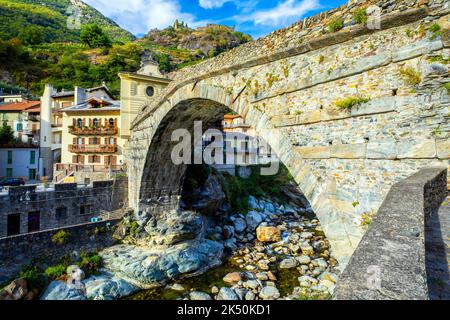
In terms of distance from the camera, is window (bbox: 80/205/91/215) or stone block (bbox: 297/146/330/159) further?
window (bbox: 80/205/91/215)

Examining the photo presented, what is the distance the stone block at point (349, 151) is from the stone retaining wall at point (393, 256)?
1386 mm

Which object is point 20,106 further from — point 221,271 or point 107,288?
point 221,271

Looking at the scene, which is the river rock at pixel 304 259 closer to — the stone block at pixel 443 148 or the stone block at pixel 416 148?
the stone block at pixel 416 148

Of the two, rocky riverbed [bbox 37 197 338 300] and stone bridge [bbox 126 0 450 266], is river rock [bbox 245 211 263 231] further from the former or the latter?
stone bridge [bbox 126 0 450 266]

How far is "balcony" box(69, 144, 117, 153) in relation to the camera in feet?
61.6

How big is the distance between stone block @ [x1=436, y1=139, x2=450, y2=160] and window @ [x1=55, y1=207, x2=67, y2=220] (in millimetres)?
15155

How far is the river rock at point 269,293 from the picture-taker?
9.59m

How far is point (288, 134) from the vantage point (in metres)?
5.27

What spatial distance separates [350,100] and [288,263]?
9.94 meters

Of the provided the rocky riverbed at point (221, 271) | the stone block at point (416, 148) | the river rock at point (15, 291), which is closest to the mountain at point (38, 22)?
the river rock at point (15, 291)

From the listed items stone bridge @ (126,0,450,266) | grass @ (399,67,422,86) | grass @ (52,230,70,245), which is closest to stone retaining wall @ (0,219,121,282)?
grass @ (52,230,70,245)

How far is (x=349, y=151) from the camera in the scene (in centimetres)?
429
